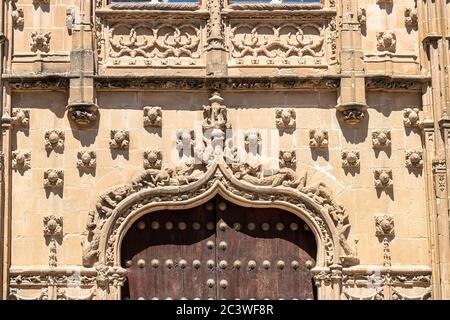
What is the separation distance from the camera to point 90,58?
23625 mm

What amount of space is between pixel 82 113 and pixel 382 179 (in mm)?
4278

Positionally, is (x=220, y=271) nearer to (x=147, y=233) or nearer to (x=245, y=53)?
(x=147, y=233)

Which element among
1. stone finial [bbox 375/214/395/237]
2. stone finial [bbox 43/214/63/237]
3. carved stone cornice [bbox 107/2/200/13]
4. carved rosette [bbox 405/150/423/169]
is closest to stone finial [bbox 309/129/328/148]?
carved rosette [bbox 405/150/423/169]

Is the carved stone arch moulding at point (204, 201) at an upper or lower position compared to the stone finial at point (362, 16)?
lower

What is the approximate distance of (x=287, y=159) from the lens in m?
23.6

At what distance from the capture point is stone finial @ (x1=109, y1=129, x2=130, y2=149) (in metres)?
23.5

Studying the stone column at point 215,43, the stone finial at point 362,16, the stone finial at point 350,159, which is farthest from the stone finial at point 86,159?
the stone finial at point 362,16

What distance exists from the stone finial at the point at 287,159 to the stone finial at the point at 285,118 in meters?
0.38

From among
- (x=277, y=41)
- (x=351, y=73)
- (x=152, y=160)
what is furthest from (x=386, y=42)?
(x=152, y=160)

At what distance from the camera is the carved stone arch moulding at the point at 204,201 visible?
2316cm

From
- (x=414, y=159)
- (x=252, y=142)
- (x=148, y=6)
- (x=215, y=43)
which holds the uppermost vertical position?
(x=148, y=6)

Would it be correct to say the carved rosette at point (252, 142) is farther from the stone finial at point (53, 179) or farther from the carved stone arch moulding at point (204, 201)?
the stone finial at point (53, 179)

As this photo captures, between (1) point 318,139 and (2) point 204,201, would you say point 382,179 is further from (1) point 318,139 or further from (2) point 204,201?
(2) point 204,201
